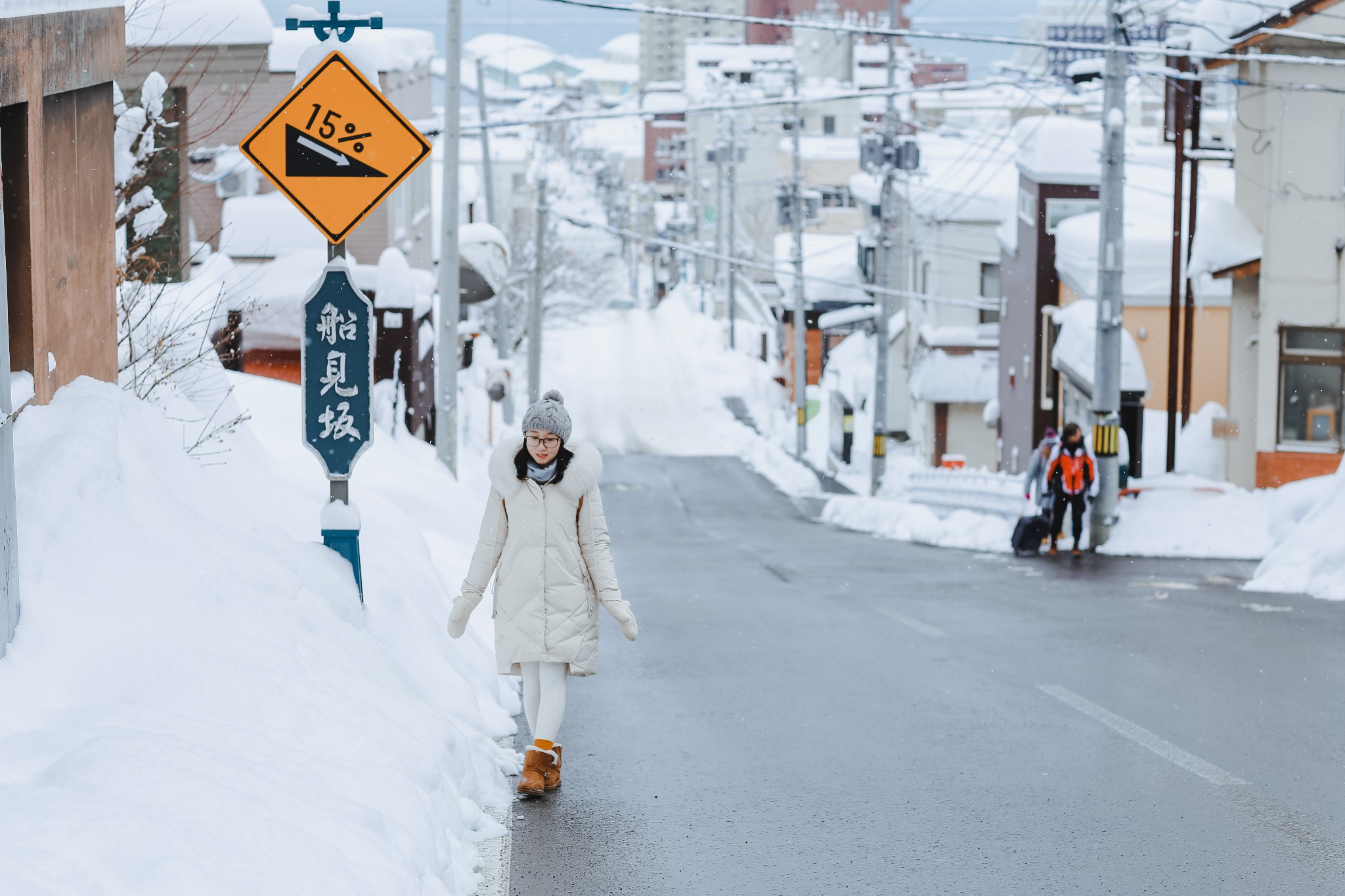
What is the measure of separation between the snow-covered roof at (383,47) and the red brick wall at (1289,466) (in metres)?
14.7

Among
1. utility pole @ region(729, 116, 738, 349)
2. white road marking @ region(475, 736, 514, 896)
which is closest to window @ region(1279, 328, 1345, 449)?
white road marking @ region(475, 736, 514, 896)

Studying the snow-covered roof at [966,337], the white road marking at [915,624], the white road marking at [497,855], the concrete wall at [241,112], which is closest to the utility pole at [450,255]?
the concrete wall at [241,112]

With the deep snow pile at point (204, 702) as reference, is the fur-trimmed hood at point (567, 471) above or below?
above

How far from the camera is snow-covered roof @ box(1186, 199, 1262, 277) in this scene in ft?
79.8

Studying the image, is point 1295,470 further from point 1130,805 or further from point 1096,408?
point 1130,805

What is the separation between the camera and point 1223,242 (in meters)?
24.5

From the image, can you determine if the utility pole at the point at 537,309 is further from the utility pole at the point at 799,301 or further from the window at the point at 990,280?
the window at the point at 990,280

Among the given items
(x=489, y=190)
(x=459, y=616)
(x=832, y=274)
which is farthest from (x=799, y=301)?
(x=459, y=616)

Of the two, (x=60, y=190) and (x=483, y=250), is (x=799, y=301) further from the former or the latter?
(x=60, y=190)

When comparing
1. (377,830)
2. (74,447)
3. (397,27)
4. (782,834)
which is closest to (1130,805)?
(782,834)

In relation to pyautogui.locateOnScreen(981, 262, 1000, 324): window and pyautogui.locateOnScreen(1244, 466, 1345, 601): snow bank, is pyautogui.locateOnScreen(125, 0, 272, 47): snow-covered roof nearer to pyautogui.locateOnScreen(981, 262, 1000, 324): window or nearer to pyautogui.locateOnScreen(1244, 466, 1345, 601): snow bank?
pyautogui.locateOnScreen(1244, 466, 1345, 601): snow bank

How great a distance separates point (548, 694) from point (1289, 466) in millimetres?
19824

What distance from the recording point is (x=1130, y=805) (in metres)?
6.67

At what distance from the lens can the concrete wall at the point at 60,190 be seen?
23.5 ft
